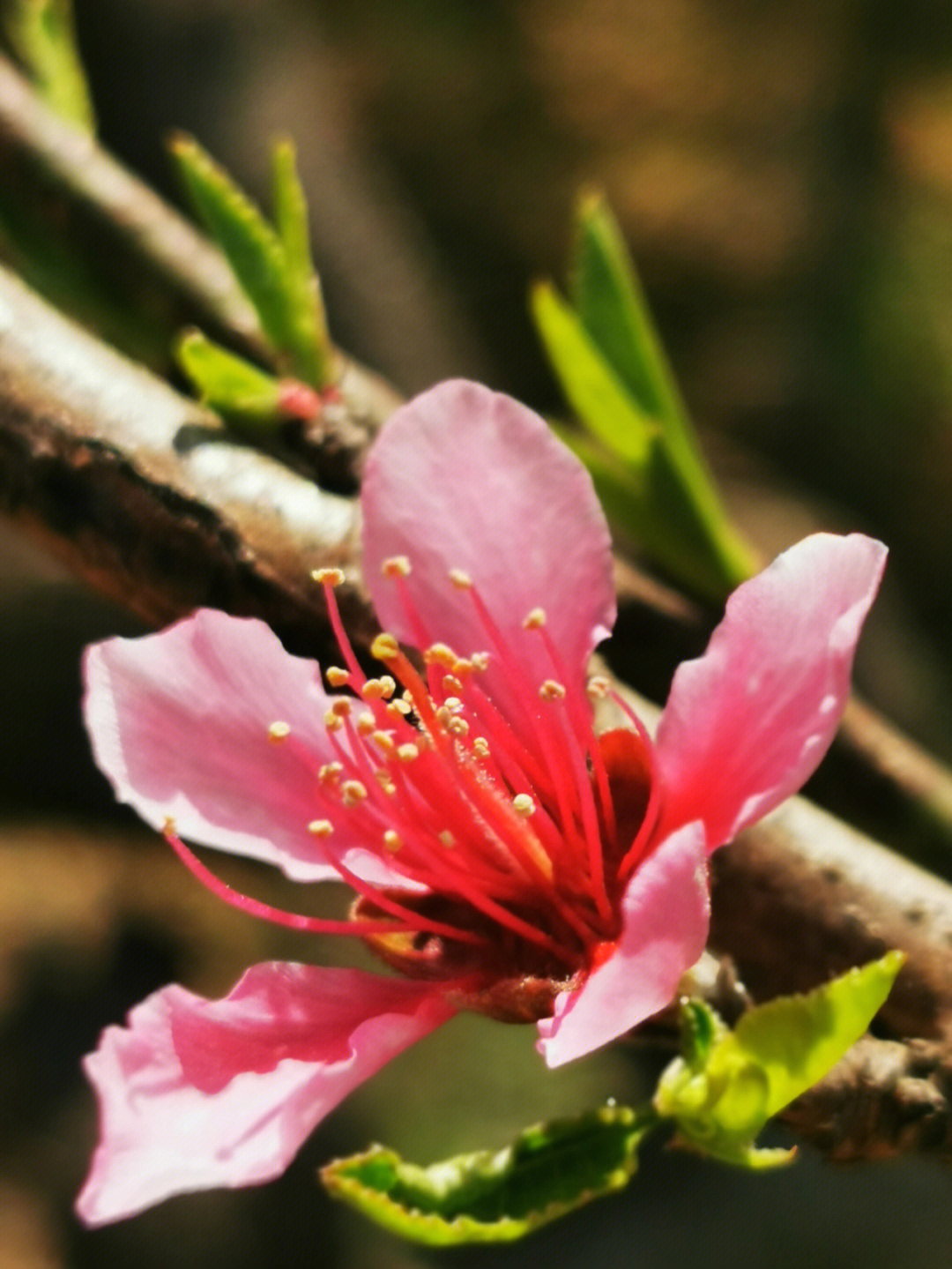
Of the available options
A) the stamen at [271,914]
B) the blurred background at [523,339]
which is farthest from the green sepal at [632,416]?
the blurred background at [523,339]

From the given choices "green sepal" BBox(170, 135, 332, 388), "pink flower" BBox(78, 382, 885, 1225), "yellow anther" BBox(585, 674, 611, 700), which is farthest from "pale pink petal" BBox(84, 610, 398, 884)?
"green sepal" BBox(170, 135, 332, 388)

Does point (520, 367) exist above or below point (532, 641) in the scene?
below

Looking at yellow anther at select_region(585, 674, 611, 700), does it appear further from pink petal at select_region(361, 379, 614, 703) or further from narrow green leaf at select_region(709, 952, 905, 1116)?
narrow green leaf at select_region(709, 952, 905, 1116)

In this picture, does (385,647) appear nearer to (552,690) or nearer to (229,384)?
(552,690)

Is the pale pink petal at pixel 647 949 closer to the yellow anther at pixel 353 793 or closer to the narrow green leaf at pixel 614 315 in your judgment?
the yellow anther at pixel 353 793

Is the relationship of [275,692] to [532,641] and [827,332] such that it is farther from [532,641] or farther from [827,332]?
[827,332]

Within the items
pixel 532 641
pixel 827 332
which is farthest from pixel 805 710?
pixel 827 332
